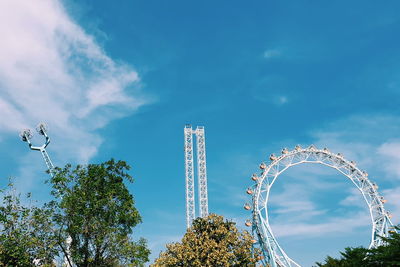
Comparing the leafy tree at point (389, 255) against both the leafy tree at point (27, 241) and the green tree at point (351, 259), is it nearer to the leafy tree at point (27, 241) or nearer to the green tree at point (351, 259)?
the green tree at point (351, 259)

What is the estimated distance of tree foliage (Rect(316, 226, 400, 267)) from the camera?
18391 mm

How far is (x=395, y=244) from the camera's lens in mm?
18875

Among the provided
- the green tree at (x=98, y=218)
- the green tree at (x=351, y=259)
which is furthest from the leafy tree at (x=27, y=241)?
the green tree at (x=351, y=259)

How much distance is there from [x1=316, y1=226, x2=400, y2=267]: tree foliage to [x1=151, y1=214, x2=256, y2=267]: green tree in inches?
217

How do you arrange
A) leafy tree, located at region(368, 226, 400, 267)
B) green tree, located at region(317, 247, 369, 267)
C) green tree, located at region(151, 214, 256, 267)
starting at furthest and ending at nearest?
green tree, located at region(151, 214, 256, 267) < green tree, located at region(317, 247, 369, 267) < leafy tree, located at region(368, 226, 400, 267)

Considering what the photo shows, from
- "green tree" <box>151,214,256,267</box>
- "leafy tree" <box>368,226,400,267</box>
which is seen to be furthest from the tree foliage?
"green tree" <box>151,214,256,267</box>

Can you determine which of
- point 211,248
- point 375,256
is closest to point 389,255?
point 375,256

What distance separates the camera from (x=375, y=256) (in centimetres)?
1967

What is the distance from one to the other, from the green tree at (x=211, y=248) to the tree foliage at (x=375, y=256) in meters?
5.52

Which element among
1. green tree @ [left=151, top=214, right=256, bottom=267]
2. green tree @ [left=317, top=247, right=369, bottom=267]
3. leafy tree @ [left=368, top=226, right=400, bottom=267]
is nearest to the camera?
leafy tree @ [left=368, top=226, right=400, bottom=267]

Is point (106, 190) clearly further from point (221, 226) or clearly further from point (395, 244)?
point (395, 244)

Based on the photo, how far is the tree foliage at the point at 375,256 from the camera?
18.4m

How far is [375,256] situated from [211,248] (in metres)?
10.7

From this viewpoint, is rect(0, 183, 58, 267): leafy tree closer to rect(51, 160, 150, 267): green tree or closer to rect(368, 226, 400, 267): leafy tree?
rect(51, 160, 150, 267): green tree
